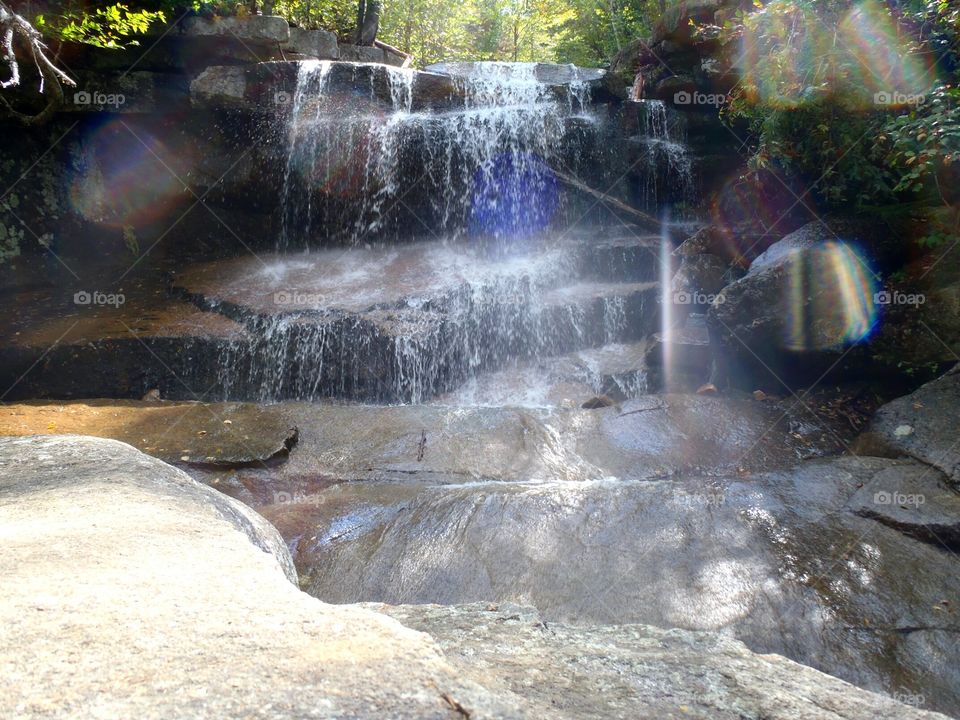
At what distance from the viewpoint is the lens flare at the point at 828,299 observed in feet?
19.8

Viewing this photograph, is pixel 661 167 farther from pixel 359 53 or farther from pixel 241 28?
pixel 359 53

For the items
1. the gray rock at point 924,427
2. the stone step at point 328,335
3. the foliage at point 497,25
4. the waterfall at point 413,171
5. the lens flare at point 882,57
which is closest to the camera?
the gray rock at point 924,427

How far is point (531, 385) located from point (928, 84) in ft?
14.7

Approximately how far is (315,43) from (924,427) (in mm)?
12658

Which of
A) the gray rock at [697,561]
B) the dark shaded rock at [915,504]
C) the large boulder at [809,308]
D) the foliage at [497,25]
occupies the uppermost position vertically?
the foliage at [497,25]

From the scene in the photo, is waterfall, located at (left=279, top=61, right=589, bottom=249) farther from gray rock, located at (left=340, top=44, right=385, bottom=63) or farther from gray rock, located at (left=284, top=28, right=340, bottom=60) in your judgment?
gray rock, located at (left=340, top=44, right=385, bottom=63)

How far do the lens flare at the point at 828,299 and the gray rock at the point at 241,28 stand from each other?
350 inches

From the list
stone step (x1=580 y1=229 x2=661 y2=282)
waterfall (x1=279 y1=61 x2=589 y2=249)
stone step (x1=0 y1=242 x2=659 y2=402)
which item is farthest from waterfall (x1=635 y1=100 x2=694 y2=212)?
stone step (x1=0 y1=242 x2=659 y2=402)

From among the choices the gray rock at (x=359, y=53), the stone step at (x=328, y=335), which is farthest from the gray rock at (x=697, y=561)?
the gray rock at (x=359, y=53)

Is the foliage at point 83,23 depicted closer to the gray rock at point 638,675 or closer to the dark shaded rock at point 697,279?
the dark shaded rock at point 697,279

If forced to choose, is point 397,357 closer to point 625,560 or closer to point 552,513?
point 552,513

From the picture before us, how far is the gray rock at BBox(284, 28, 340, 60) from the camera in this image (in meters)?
13.0

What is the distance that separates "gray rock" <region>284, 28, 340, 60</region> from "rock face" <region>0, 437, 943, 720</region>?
12.6m

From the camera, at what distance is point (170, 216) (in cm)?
1030
